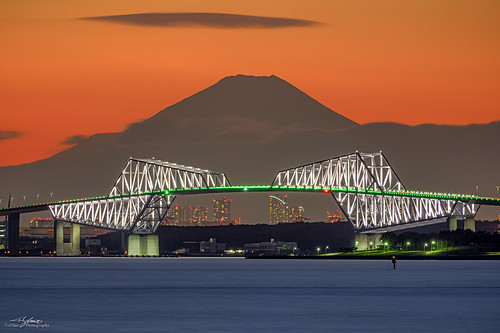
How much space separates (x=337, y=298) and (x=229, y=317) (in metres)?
21.1

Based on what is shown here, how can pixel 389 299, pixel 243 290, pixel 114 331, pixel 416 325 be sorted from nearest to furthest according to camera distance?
1. pixel 114 331
2. pixel 416 325
3. pixel 389 299
4. pixel 243 290

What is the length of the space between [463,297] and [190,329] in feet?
111

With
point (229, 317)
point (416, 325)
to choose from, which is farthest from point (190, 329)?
point (416, 325)

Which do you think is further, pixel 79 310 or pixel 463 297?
pixel 463 297

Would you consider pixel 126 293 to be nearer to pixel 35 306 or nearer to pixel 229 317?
pixel 35 306

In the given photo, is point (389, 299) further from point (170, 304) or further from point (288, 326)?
point (288, 326)

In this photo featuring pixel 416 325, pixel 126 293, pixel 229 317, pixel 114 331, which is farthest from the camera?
pixel 126 293

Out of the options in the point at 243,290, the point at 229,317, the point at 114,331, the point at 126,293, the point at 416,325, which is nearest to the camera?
the point at 114,331

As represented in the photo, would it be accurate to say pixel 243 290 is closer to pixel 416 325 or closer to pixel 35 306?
pixel 35 306

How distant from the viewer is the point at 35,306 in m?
79.5

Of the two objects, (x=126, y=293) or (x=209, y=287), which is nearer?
(x=126, y=293)

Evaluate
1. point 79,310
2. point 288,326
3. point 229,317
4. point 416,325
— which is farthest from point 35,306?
point 416,325

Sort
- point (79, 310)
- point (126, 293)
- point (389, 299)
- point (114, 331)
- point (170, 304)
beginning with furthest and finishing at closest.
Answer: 1. point (126, 293)
2. point (389, 299)
3. point (170, 304)
4. point (79, 310)
5. point (114, 331)

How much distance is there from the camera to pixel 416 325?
6425 centimetres
